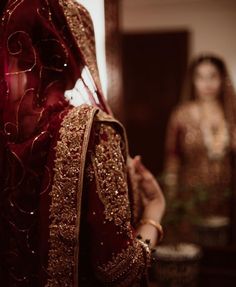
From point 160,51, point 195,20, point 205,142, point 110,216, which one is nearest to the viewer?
point 110,216

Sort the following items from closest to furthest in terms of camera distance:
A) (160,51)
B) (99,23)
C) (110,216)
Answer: (110,216) < (99,23) < (160,51)

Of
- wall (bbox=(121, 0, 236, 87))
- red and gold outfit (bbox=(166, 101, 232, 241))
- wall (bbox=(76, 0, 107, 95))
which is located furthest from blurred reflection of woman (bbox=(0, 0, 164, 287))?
wall (bbox=(121, 0, 236, 87))

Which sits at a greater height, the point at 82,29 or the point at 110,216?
the point at 82,29

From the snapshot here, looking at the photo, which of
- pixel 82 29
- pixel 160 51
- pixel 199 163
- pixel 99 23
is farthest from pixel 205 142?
pixel 82 29

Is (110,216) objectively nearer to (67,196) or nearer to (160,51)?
(67,196)

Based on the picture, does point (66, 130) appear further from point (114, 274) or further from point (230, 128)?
point (230, 128)

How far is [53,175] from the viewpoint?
782 millimetres

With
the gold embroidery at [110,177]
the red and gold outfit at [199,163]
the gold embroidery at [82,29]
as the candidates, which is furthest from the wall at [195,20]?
the gold embroidery at [110,177]

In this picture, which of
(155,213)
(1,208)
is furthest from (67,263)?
(155,213)

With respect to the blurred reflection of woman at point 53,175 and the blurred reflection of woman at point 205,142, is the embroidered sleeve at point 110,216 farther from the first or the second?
the blurred reflection of woman at point 205,142

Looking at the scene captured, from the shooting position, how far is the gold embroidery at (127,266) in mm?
780

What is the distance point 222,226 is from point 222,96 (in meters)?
0.82

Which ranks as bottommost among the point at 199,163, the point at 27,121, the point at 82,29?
the point at 199,163

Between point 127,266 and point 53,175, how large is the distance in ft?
0.68
